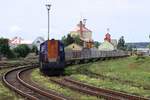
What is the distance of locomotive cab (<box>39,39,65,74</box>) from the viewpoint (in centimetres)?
3925

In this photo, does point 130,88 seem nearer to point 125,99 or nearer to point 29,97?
point 125,99

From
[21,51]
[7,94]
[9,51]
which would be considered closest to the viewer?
[7,94]

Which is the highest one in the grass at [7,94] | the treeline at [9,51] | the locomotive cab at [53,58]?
the treeline at [9,51]

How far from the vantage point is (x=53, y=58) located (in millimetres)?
39500

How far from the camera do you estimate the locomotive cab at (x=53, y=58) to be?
1545 inches

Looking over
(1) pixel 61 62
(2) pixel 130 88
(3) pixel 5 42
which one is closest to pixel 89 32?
(3) pixel 5 42

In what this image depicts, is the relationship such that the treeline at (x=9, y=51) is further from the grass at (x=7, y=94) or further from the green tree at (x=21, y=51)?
the grass at (x=7, y=94)

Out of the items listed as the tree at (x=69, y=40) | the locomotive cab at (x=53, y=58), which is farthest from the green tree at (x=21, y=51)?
the locomotive cab at (x=53, y=58)

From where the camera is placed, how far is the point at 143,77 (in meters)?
34.0

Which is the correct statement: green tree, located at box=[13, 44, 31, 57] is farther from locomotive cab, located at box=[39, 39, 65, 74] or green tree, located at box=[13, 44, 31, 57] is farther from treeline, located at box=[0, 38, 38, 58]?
locomotive cab, located at box=[39, 39, 65, 74]

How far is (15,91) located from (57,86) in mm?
3778

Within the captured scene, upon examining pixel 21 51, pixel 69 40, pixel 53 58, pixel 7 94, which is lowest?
pixel 7 94

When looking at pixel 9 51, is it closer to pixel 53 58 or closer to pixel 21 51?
pixel 21 51

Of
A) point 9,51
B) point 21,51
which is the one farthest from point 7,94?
point 21,51
